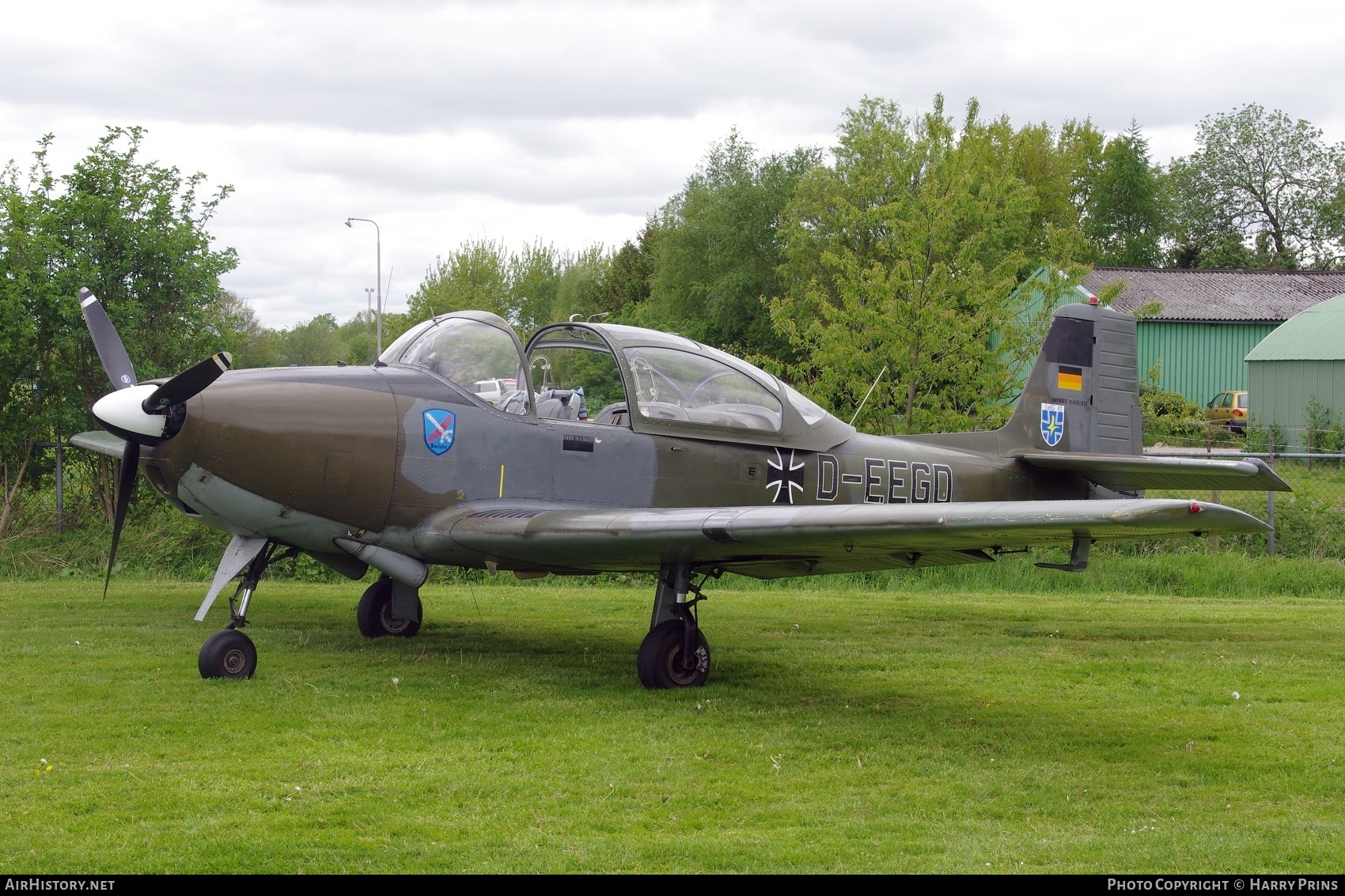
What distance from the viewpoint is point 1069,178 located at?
203 feet

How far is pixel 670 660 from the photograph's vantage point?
295 inches

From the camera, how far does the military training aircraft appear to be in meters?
6.88

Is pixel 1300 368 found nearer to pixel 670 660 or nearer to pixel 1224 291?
pixel 1224 291

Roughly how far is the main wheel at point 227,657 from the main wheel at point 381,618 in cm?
200

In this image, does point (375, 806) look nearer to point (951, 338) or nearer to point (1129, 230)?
point (951, 338)

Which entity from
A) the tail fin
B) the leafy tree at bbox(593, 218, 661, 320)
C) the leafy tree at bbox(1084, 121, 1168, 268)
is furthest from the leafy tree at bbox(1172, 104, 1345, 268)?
the tail fin

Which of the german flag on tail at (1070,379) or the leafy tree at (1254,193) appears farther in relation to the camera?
the leafy tree at (1254,193)

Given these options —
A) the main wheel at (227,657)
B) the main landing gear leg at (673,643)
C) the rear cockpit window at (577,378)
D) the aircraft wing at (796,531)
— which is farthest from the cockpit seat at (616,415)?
the main wheel at (227,657)

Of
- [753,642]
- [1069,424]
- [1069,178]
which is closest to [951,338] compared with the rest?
[1069,424]

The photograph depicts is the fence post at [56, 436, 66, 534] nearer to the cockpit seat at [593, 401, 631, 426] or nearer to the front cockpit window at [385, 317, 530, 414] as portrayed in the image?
the front cockpit window at [385, 317, 530, 414]

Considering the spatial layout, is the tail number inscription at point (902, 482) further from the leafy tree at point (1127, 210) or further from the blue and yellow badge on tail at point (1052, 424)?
the leafy tree at point (1127, 210)

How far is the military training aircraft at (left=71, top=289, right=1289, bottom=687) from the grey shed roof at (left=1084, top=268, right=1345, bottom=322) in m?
33.8

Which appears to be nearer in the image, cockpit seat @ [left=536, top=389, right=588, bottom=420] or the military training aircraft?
the military training aircraft

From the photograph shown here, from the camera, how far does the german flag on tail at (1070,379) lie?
10.8m
